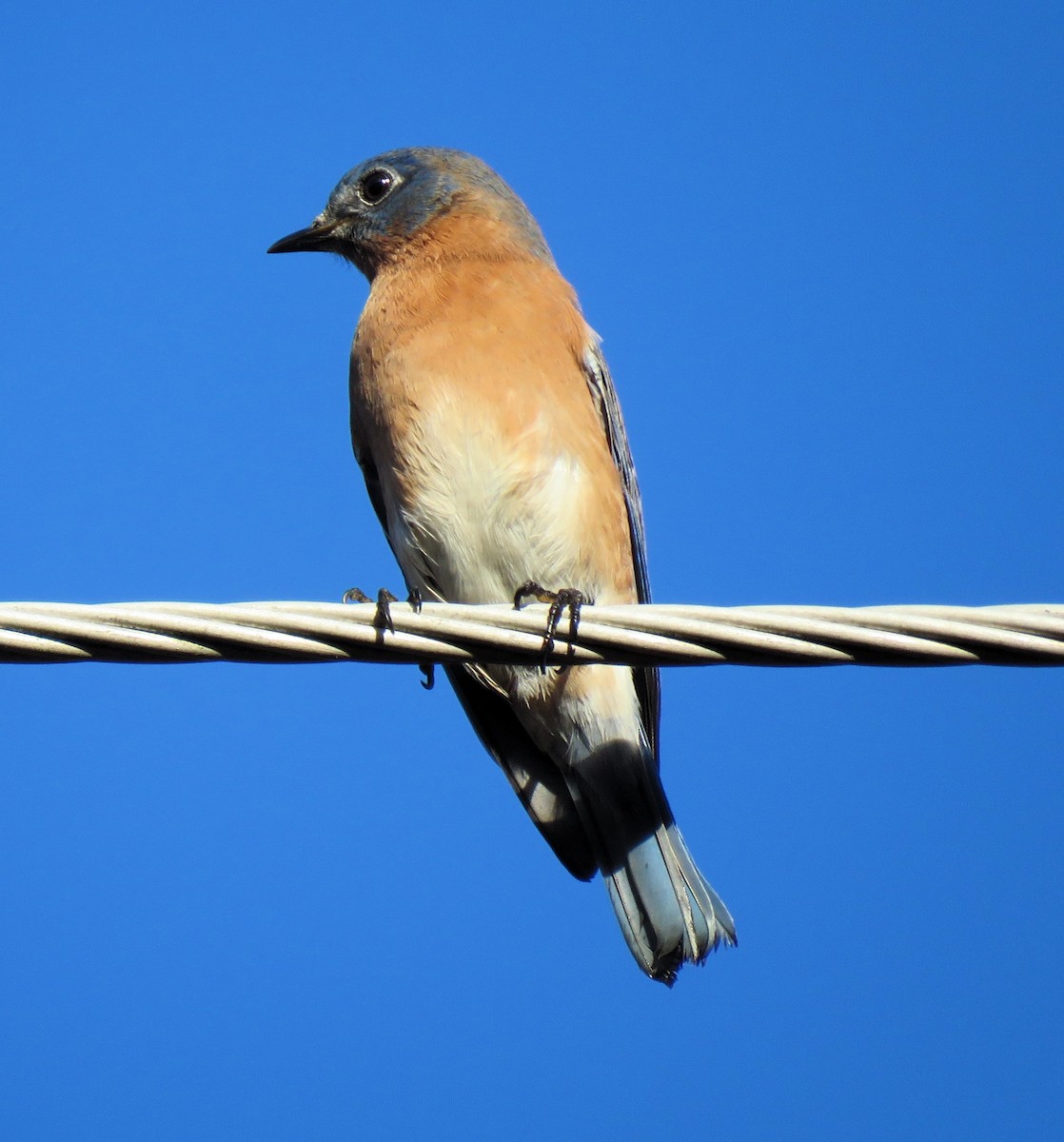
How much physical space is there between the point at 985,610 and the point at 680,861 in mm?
2487

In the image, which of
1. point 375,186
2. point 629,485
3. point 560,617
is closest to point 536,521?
point 629,485

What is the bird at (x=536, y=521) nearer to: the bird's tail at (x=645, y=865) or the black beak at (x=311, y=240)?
the bird's tail at (x=645, y=865)

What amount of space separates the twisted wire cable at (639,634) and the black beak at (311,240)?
4.26 metres

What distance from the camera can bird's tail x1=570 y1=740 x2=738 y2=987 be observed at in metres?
4.79

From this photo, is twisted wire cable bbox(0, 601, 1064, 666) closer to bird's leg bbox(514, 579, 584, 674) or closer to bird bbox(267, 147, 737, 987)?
bird's leg bbox(514, 579, 584, 674)

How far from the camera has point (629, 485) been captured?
5602 mm

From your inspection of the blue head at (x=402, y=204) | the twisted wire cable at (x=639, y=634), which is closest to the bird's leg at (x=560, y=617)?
the twisted wire cable at (x=639, y=634)

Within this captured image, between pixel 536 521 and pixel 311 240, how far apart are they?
2.57 m

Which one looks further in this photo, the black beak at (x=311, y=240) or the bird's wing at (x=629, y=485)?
the black beak at (x=311, y=240)

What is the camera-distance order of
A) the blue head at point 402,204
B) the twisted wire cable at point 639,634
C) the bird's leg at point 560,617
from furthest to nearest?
the blue head at point 402,204 < the bird's leg at point 560,617 < the twisted wire cable at point 639,634

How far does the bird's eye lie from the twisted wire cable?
4.16 meters

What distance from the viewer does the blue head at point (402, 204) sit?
6211mm

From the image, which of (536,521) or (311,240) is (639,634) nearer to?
(536,521)

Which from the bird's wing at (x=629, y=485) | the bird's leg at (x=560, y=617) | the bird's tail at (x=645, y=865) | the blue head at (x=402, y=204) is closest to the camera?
the bird's leg at (x=560, y=617)
